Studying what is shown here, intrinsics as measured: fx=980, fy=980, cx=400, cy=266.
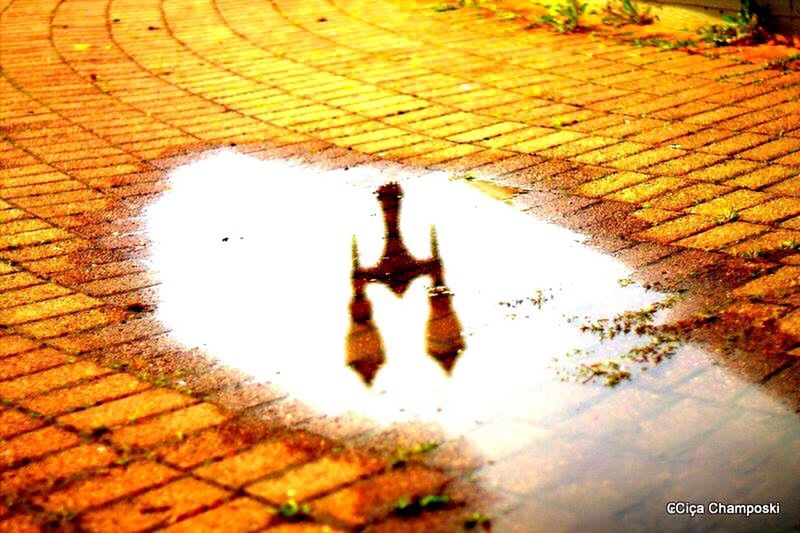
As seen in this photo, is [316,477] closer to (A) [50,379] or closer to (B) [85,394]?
(B) [85,394]

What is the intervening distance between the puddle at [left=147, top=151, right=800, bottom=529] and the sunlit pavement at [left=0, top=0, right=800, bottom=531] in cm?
1

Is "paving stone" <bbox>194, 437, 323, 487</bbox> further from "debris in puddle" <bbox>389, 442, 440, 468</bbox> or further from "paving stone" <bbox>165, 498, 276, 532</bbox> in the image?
"debris in puddle" <bbox>389, 442, 440, 468</bbox>

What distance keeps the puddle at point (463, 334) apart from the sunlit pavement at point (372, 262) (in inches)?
0.4

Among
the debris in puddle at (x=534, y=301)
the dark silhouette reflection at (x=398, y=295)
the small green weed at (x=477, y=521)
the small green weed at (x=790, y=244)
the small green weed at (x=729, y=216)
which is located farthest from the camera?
the small green weed at (x=729, y=216)

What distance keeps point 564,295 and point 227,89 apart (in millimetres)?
3578

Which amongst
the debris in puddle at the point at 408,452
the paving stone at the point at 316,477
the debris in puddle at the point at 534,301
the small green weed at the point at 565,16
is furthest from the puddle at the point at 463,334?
the small green weed at the point at 565,16

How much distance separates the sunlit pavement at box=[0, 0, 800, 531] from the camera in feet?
7.86

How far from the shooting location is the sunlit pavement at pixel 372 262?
2.40 metres

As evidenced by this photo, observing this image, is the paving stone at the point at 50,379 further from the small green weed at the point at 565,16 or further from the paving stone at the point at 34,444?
the small green weed at the point at 565,16

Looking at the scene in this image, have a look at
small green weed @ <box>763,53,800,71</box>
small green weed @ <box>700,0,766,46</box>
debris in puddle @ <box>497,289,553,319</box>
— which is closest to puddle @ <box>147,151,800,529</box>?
debris in puddle @ <box>497,289,553,319</box>

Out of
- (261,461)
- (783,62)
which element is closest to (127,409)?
(261,461)

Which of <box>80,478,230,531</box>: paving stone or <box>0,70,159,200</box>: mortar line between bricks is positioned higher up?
<box>0,70,159,200</box>: mortar line between bricks

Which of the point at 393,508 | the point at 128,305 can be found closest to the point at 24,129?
the point at 128,305

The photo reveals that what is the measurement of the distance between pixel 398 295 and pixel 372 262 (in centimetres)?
34
